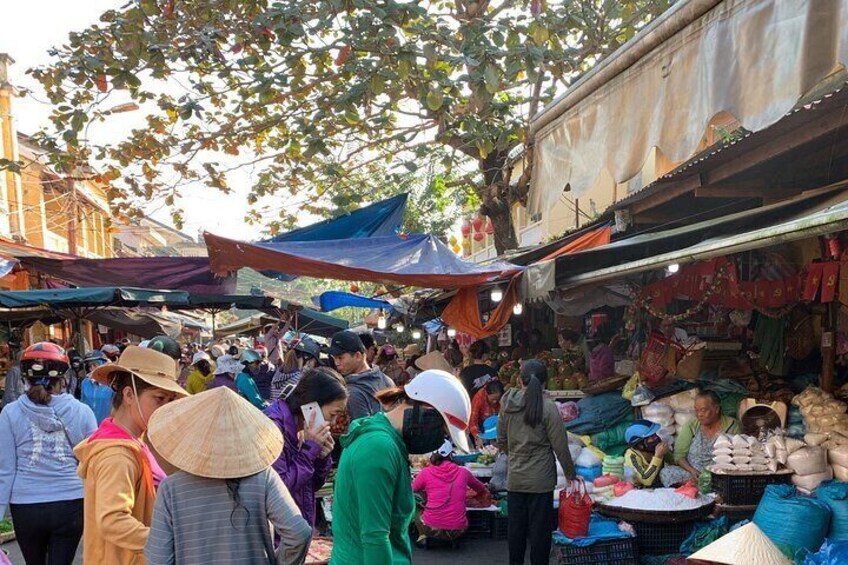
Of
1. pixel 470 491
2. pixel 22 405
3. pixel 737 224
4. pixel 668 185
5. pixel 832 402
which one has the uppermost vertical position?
pixel 668 185

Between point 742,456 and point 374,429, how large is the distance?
150 inches

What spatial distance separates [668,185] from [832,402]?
2.55 metres

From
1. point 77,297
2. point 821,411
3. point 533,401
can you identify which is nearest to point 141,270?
point 77,297

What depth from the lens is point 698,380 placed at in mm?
6883

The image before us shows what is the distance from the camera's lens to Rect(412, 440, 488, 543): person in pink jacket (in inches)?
273

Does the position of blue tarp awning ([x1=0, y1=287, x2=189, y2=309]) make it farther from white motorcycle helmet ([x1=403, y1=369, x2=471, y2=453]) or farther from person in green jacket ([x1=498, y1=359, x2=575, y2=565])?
white motorcycle helmet ([x1=403, y1=369, x2=471, y2=453])

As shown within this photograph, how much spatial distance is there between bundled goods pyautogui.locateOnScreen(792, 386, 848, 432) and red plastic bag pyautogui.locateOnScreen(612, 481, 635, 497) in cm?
153

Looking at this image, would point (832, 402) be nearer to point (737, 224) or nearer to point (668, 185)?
point (737, 224)

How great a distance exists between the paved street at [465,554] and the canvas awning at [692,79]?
3.99m

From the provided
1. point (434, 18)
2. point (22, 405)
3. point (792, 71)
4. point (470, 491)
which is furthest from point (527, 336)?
point (792, 71)

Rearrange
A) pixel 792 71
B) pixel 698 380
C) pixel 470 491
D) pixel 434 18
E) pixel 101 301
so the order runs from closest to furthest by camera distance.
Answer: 1. pixel 792 71
2. pixel 698 380
3. pixel 470 491
4. pixel 434 18
5. pixel 101 301

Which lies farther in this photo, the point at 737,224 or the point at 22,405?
the point at 737,224

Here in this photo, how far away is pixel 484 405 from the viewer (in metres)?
9.27

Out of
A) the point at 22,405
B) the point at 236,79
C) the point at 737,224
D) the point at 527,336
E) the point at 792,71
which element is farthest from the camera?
the point at 527,336
